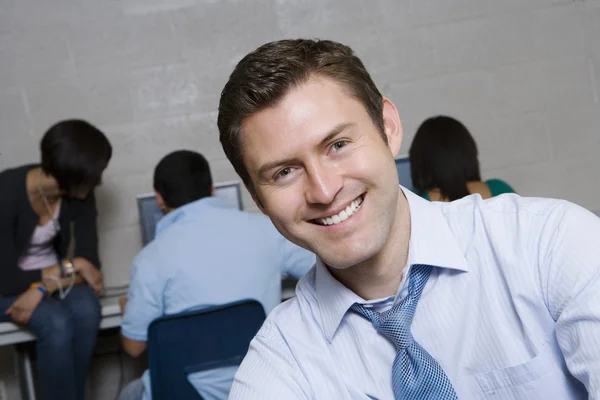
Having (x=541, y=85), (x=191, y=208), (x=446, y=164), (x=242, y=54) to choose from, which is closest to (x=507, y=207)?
(x=191, y=208)

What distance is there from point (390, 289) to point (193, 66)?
7.83ft

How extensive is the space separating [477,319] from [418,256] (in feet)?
0.38

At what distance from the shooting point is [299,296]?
105 cm

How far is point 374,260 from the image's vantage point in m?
0.97

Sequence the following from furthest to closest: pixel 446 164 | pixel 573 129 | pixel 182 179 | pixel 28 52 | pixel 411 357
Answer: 1. pixel 573 129
2. pixel 28 52
3. pixel 446 164
4. pixel 182 179
5. pixel 411 357

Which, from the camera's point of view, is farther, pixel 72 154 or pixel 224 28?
pixel 224 28

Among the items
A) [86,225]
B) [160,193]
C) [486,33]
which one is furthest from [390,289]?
[486,33]

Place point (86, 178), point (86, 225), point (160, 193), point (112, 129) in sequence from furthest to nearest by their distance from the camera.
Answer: point (112, 129)
point (86, 225)
point (86, 178)
point (160, 193)

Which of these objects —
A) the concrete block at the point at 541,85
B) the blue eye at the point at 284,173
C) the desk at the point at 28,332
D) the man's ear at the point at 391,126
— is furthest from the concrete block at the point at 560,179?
the blue eye at the point at 284,173

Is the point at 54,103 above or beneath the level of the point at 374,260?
above

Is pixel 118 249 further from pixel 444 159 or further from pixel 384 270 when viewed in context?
pixel 384 270

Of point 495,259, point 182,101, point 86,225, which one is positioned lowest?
point 86,225

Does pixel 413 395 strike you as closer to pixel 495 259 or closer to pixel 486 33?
pixel 495 259

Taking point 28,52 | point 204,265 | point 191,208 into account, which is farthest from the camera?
point 28,52
